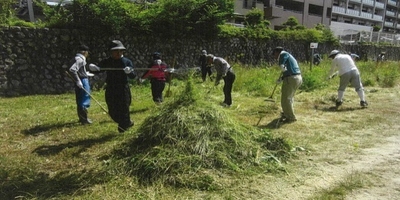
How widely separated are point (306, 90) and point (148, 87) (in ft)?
17.5

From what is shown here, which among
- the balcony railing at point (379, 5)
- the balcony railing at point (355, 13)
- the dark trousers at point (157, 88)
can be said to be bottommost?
the dark trousers at point (157, 88)

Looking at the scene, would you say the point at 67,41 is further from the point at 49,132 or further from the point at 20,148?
the point at 20,148

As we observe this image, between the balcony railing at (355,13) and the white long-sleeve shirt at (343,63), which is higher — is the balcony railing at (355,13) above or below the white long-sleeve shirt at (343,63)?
above

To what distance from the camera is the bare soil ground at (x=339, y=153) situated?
3727mm

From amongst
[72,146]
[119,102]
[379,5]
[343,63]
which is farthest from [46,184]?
[379,5]

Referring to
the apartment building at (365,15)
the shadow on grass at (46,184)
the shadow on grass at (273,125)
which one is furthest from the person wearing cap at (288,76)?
the apartment building at (365,15)

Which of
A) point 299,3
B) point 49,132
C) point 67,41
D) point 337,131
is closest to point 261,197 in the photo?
point 337,131

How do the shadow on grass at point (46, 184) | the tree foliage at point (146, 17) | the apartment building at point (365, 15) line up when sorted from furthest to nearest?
the apartment building at point (365, 15), the tree foliage at point (146, 17), the shadow on grass at point (46, 184)

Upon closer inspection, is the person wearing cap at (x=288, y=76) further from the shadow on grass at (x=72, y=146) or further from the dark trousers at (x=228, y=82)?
the shadow on grass at (x=72, y=146)

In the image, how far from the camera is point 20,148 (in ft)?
16.4

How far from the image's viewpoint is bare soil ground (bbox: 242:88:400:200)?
3727 mm

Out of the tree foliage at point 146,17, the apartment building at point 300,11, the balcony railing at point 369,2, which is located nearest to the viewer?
the tree foliage at point 146,17

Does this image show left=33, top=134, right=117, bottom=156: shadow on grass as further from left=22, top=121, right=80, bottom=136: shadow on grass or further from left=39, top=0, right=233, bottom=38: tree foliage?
left=39, top=0, right=233, bottom=38: tree foliage

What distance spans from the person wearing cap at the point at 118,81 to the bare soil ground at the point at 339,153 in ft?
7.81
